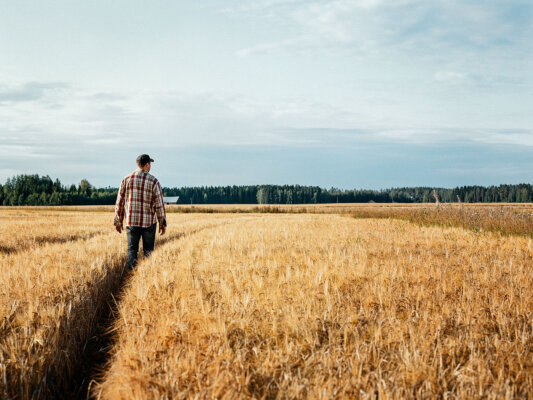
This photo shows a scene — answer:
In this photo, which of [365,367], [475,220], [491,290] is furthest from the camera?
[475,220]

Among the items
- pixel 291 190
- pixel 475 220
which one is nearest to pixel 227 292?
pixel 475 220

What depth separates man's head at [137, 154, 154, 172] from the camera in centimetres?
870

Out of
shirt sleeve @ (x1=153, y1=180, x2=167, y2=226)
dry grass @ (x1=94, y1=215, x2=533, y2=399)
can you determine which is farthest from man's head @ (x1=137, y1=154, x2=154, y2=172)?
dry grass @ (x1=94, y1=215, x2=533, y2=399)

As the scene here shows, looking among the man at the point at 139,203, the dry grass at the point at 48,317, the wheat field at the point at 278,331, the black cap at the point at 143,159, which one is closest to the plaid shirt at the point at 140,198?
the man at the point at 139,203

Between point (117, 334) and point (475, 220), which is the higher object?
point (475, 220)

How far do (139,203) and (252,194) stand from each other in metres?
172

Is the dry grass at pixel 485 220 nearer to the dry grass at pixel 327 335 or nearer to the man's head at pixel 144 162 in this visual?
the dry grass at pixel 327 335

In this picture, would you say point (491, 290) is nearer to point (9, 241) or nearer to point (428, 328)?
point (428, 328)

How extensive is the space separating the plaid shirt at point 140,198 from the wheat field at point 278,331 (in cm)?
166

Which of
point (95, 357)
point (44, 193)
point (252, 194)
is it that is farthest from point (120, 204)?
point (252, 194)

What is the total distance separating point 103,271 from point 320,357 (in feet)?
18.7

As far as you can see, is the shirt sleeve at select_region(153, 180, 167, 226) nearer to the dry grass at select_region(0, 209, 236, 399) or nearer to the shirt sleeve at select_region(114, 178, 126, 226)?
the shirt sleeve at select_region(114, 178, 126, 226)

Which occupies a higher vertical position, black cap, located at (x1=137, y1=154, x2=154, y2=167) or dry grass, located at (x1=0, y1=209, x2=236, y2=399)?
black cap, located at (x1=137, y1=154, x2=154, y2=167)

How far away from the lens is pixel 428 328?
4039 millimetres
